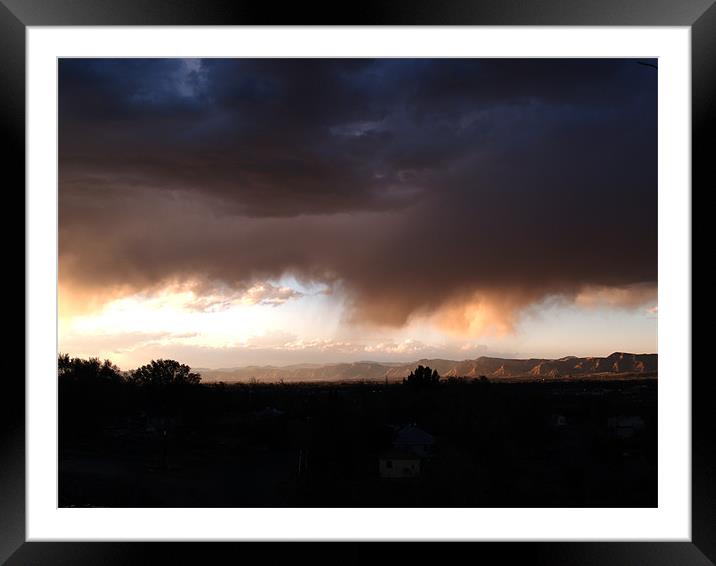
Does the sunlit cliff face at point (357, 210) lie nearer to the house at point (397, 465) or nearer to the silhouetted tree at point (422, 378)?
the silhouetted tree at point (422, 378)

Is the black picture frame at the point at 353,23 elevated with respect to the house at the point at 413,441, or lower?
elevated

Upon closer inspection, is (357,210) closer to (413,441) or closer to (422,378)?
(422,378)

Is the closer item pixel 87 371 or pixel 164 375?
pixel 87 371

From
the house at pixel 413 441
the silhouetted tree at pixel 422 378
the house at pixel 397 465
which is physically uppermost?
the silhouetted tree at pixel 422 378

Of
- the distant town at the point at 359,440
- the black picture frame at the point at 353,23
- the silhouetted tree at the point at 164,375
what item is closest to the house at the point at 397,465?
the distant town at the point at 359,440

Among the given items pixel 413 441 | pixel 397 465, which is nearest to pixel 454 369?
pixel 413 441

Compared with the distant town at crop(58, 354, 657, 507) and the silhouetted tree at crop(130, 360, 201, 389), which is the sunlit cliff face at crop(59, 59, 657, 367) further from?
the distant town at crop(58, 354, 657, 507)
